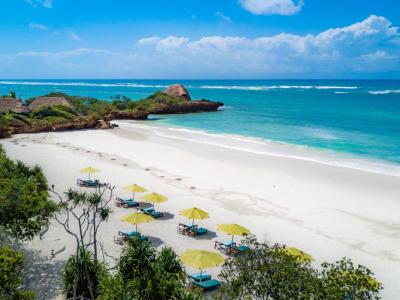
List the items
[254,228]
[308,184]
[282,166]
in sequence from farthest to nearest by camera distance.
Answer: [282,166]
[308,184]
[254,228]

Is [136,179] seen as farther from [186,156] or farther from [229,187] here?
[186,156]

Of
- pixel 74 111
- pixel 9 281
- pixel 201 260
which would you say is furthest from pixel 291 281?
pixel 74 111

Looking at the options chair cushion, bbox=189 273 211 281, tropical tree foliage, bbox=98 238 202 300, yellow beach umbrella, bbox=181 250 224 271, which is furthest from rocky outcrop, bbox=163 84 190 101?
tropical tree foliage, bbox=98 238 202 300

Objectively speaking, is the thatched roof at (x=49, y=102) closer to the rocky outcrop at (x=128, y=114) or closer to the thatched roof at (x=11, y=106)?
the thatched roof at (x=11, y=106)

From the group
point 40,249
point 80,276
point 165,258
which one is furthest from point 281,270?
point 40,249

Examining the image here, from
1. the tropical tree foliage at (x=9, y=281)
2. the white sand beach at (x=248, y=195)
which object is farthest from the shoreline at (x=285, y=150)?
the tropical tree foliage at (x=9, y=281)

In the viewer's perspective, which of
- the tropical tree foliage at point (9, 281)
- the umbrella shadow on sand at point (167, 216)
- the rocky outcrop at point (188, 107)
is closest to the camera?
the tropical tree foliage at point (9, 281)

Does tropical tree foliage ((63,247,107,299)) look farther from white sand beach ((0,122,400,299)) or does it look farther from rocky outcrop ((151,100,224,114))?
rocky outcrop ((151,100,224,114))
